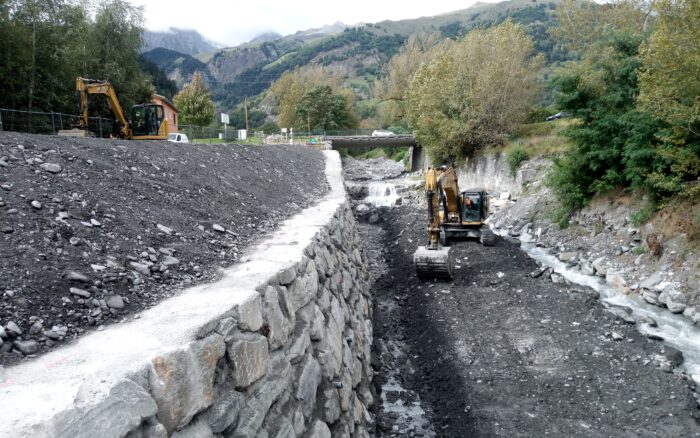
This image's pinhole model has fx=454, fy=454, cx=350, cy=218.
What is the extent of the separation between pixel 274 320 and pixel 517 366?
6345mm

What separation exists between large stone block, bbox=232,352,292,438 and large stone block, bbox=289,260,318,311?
0.96 m

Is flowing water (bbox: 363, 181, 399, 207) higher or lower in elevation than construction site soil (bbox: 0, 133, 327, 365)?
lower

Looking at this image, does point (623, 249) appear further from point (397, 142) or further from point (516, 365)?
point (397, 142)

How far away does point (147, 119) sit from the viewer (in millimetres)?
20141

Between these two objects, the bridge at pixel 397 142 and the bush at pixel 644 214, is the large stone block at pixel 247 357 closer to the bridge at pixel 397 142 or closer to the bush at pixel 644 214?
the bush at pixel 644 214

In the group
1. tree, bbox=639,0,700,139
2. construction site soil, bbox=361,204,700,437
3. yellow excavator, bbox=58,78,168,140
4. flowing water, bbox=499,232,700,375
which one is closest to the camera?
construction site soil, bbox=361,204,700,437

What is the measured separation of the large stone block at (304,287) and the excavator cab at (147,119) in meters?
16.3

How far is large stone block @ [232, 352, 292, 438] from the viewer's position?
12.6 ft

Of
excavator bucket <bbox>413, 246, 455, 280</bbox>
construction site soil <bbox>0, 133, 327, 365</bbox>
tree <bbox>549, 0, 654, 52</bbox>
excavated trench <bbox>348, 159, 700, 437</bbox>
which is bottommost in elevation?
excavated trench <bbox>348, 159, 700, 437</bbox>

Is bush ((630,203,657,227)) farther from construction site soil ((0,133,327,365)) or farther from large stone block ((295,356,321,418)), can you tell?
large stone block ((295,356,321,418))

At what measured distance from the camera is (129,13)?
31.5 m

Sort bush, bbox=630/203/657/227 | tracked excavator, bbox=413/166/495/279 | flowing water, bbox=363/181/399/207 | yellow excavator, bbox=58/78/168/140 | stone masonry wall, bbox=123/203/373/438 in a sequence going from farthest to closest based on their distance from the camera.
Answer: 1. flowing water, bbox=363/181/399/207
2. yellow excavator, bbox=58/78/168/140
3. tracked excavator, bbox=413/166/495/279
4. bush, bbox=630/203/657/227
5. stone masonry wall, bbox=123/203/373/438

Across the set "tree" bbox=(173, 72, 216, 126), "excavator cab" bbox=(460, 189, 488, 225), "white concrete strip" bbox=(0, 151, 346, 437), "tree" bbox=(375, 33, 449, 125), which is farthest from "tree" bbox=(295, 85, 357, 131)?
"white concrete strip" bbox=(0, 151, 346, 437)

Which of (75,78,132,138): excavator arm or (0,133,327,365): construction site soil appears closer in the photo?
(0,133,327,365): construction site soil
